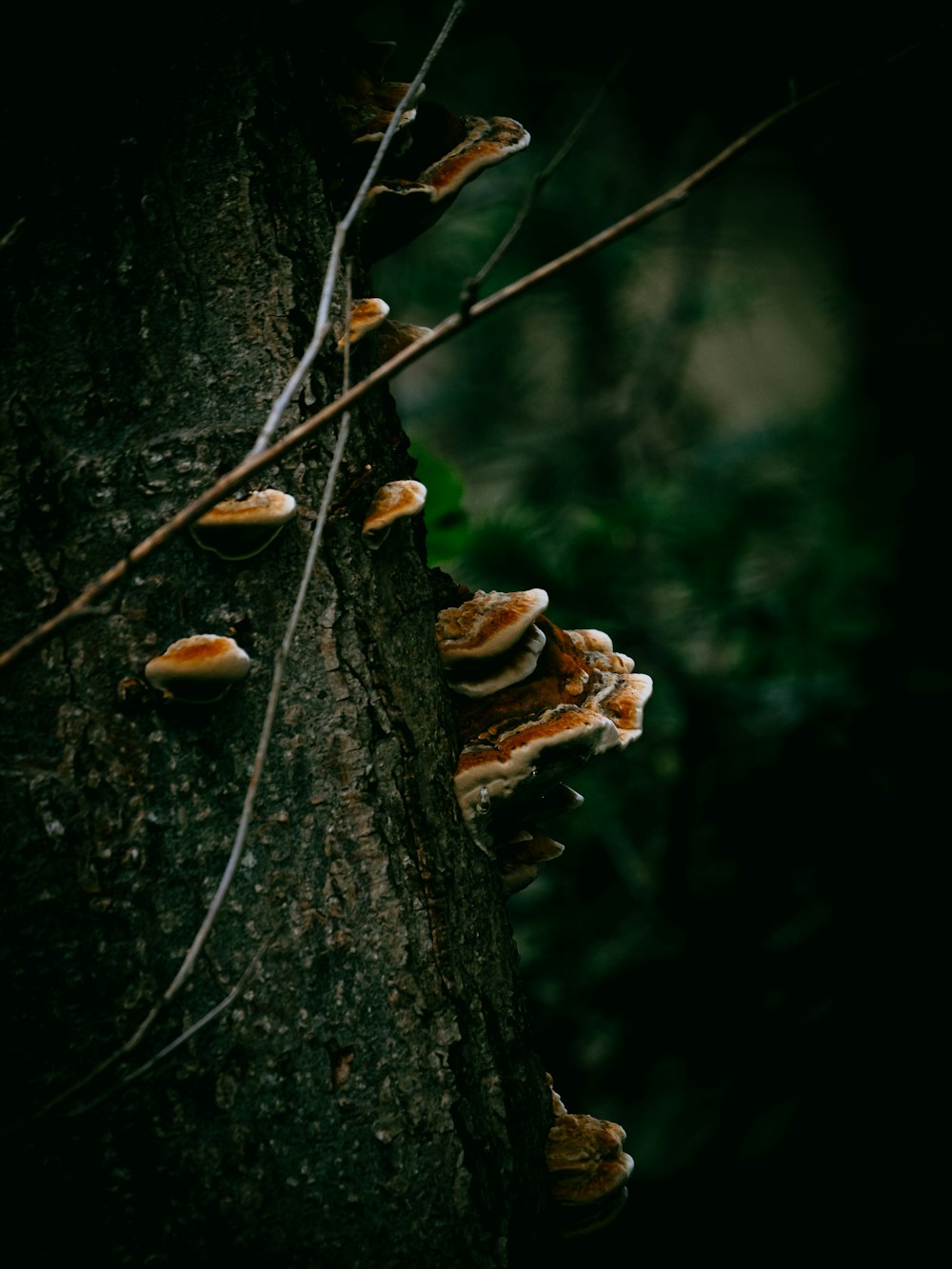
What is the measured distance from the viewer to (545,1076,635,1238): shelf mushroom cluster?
101cm

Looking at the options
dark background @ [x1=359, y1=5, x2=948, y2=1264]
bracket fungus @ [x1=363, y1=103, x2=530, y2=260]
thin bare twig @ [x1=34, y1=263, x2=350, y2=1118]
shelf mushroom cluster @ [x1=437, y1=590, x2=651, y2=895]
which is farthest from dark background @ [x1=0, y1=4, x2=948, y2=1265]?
shelf mushroom cluster @ [x1=437, y1=590, x2=651, y2=895]

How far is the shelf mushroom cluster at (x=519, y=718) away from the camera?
3.26ft

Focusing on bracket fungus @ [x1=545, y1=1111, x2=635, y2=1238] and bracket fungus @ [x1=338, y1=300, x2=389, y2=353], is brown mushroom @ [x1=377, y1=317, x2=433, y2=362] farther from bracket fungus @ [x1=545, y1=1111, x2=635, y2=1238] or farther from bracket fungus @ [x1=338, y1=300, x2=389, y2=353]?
bracket fungus @ [x1=545, y1=1111, x2=635, y2=1238]

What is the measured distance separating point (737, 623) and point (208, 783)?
255 cm

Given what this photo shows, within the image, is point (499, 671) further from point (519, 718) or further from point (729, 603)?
point (729, 603)

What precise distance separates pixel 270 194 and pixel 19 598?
0.54m

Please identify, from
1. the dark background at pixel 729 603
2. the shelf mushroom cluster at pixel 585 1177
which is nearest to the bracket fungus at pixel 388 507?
the dark background at pixel 729 603

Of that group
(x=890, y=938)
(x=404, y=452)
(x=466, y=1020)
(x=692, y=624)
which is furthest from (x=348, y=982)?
(x=692, y=624)

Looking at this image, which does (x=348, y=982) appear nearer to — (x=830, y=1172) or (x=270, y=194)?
(x=270, y=194)

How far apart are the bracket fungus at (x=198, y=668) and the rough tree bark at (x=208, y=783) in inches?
1.3

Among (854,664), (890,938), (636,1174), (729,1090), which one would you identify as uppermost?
(854,664)

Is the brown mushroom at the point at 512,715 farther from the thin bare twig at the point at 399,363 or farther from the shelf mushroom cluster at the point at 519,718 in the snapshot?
the thin bare twig at the point at 399,363

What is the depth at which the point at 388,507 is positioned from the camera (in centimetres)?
94

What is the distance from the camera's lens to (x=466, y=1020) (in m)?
0.93
